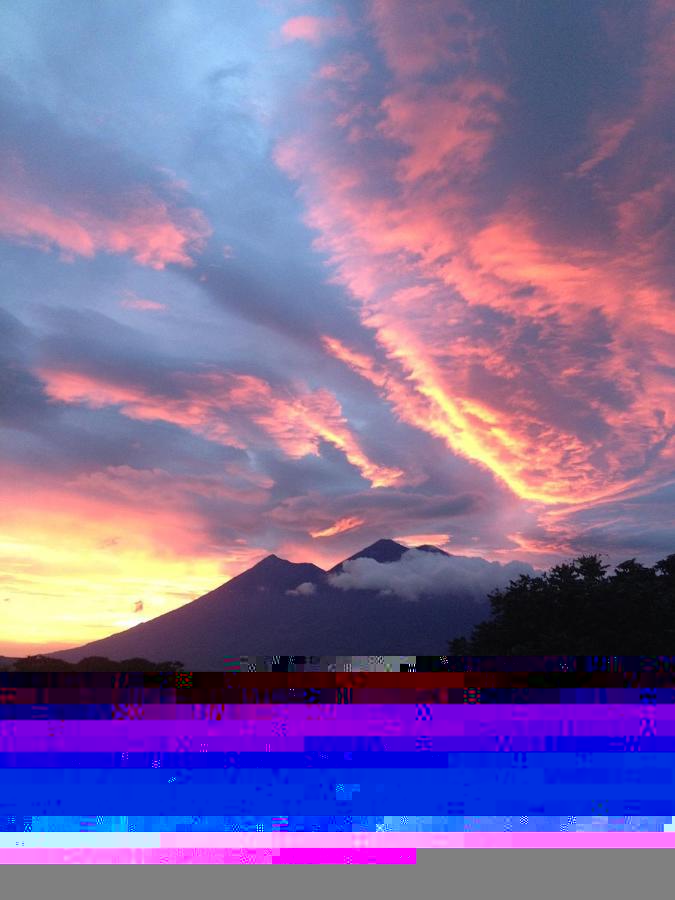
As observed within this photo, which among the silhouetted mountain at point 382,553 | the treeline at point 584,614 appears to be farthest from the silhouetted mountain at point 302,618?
the treeline at point 584,614

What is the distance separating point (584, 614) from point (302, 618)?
10280 centimetres

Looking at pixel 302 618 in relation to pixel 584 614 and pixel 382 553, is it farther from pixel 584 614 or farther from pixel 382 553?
pixel 584 614

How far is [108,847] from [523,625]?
35.0m

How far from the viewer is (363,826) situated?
8133 mm

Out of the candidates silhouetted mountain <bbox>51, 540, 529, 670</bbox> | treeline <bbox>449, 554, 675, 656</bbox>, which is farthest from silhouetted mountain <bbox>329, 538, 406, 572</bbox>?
treeline <bbox>449, 554, 675, 656</bbox>

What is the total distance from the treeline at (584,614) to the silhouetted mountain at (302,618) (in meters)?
77.0

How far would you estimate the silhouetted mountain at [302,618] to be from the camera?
120 m

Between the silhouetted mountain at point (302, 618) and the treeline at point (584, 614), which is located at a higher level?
the silhouetted mountain at point (302, 618)

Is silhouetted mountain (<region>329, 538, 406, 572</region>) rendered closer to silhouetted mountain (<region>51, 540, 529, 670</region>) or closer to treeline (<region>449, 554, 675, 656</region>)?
silhouetted mountain (<region>51, 540, 529, 670</region>)

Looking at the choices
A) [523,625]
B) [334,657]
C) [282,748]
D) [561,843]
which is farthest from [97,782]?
[523,625]

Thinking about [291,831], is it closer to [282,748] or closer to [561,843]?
[282,748]

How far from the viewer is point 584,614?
131 feet

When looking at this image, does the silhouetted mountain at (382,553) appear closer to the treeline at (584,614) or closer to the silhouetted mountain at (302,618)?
the silhouetted mountain at (302,618)

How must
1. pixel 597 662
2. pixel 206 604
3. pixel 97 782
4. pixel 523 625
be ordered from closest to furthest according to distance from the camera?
pixel 97 782 < pixel 597 662 < pixel 523 625 < pixel 206 604
